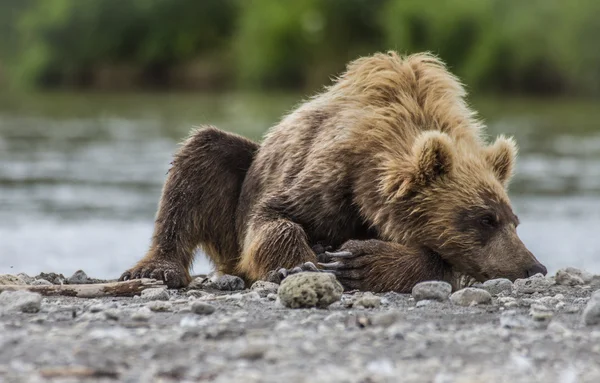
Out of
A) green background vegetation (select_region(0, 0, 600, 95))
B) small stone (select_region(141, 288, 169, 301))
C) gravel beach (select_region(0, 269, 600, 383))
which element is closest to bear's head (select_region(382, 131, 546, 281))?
gravel beach (select_region(0, 269, 600, 383))

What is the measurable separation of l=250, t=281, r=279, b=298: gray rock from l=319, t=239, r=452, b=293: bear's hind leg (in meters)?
0.33

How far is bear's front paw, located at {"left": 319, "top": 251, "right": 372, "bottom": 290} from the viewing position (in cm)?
643

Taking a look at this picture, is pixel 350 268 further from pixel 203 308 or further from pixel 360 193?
pixel 203 308

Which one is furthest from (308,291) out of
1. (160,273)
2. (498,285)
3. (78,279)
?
(78,279)

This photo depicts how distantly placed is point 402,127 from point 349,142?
370 mm

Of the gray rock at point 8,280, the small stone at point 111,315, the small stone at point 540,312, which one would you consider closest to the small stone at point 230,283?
the gray rock at point 8,280

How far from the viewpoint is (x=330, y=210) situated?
6.69 m

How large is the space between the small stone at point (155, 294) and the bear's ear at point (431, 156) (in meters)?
1.61

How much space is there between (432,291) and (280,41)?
164 feet

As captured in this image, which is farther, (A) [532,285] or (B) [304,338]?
(A) [532,285]

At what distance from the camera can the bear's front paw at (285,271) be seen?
6.35 m

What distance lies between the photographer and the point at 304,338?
453 cm

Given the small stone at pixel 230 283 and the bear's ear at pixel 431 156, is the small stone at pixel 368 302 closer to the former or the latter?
the bear's ear at pixel 431 156

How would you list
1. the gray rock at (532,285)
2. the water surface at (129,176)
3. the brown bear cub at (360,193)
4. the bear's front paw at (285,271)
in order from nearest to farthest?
the bear's front paw at (285,271) → the brown bear cub at (360,193) → the gray rock at (532,285) → the water surface at (129,176)
